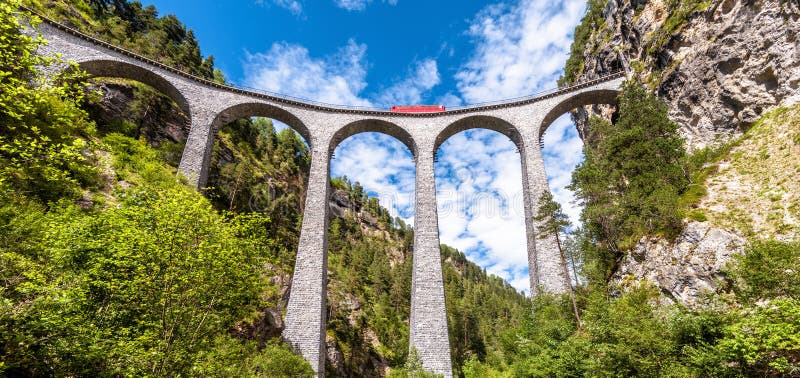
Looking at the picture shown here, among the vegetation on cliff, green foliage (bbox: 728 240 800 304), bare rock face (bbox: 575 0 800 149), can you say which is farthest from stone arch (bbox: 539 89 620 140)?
green foliage (bbox: 728 240 800 304)

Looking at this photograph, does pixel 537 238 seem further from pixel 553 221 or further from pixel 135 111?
pixel 135 111

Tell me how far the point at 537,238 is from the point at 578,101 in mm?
11239

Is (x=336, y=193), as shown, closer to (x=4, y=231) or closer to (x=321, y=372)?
(x=321, y=372)

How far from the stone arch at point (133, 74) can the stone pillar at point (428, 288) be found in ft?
51.4

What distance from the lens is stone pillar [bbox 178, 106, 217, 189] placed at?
2045cm

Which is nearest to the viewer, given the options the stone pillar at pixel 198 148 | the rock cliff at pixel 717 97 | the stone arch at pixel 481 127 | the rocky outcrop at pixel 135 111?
the rock cliff at pixel 717 97

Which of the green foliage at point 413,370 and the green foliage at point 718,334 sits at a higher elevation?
the green foliage at point 718,334

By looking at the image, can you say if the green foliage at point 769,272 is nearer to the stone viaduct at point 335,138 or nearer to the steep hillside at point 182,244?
the stone viaduct at point 335,138

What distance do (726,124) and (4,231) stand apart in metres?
26.6

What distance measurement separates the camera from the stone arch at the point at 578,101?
24672 millimetres

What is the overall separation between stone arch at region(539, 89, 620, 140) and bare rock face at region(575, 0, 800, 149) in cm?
210

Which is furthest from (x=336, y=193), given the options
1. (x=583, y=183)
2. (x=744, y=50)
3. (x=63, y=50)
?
(x=744, y=50)

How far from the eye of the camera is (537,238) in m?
20.3

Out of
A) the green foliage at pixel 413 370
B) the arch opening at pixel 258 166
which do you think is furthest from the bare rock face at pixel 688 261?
the arch opening at pixel 258 166
